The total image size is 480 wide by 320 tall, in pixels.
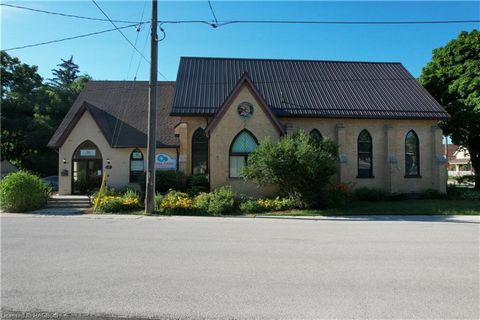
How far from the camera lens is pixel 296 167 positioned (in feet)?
58.1

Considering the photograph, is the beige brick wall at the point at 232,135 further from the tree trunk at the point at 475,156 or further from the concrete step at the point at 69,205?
the tree trunk at the point at 475,156

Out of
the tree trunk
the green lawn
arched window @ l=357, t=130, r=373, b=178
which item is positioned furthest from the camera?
the tree trunk

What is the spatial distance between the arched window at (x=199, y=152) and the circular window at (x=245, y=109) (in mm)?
3033

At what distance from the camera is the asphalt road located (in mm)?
4977

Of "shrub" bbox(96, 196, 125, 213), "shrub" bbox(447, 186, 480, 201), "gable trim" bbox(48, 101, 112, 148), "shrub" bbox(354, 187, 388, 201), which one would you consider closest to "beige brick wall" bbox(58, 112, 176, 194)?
"gable trim" bbox(48, 101, 112, 148)

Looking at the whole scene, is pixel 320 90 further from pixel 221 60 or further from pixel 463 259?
pixel 463 259

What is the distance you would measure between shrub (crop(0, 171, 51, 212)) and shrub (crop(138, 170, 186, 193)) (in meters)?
5.45

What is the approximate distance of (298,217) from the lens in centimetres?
1681

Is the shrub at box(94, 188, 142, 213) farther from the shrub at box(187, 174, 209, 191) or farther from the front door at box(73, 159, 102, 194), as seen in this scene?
the front door at box(73, 159, 102, 194)

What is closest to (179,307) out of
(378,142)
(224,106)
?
(224,106)

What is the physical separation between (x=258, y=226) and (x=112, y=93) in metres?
19.7

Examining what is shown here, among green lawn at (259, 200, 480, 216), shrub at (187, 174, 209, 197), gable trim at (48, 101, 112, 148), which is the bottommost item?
green lawn at (259, 200, 480, 216)

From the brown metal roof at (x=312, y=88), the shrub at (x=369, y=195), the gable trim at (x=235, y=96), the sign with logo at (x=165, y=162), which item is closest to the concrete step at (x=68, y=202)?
the sign with logo at (x=165, y=162)

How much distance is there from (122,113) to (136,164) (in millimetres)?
4318
